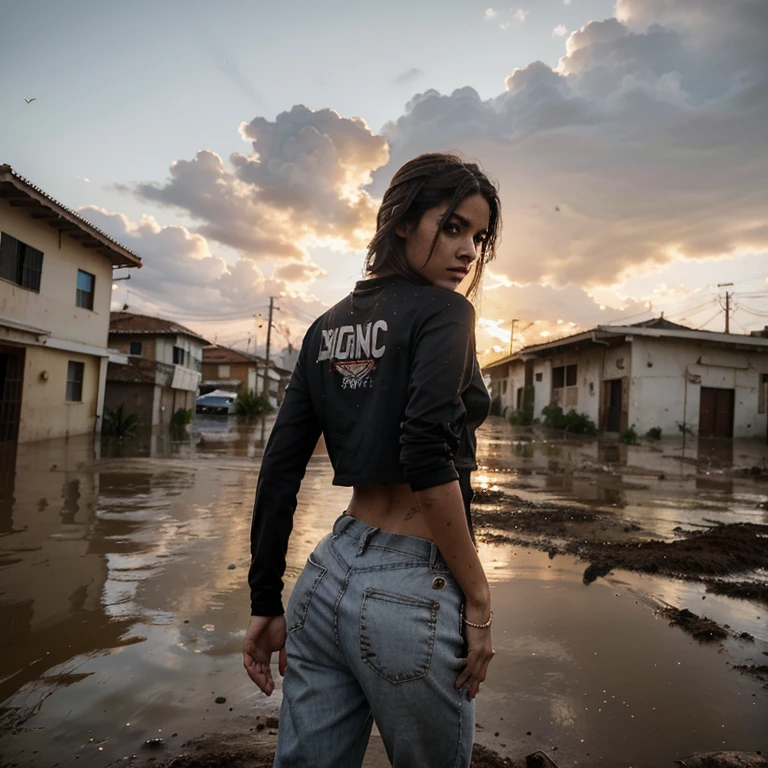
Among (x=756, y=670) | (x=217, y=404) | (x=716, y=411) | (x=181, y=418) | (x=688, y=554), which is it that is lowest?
(x=756, y=670)

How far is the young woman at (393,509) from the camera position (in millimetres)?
1066

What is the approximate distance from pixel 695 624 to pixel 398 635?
3004 mm

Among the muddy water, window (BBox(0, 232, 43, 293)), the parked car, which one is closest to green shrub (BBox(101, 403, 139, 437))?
window (BBox(0, 232, 43, 293))

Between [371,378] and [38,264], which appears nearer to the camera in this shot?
[371,378]

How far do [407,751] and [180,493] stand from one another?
23.5 ft

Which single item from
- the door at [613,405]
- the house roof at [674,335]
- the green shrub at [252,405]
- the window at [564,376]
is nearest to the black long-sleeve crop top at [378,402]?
the house roof at [674,335]

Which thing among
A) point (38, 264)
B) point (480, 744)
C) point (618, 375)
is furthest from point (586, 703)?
point (618, 375)

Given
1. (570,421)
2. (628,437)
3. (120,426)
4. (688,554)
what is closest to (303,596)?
(688,554)

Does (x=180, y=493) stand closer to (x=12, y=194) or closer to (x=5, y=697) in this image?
(x=5, y=697)

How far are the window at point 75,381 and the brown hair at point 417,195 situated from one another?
17.4 meters

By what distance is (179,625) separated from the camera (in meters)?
3.22

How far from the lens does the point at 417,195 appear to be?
1343 mm

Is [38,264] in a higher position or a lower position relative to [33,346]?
higher

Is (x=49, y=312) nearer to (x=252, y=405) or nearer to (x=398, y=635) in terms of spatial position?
(x=398, y=635)
